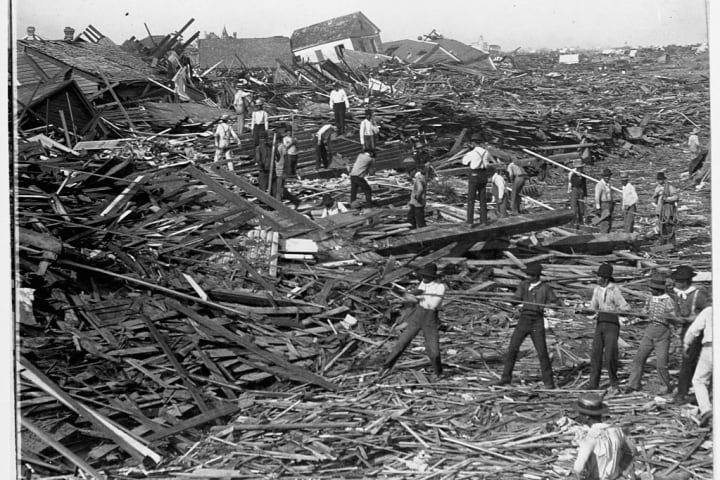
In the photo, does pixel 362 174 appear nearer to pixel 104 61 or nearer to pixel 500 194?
pixel 500 194

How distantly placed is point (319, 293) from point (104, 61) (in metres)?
4.99

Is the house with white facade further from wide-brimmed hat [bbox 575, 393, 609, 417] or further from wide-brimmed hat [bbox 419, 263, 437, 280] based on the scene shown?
wide-brimmed hat [bbox 575, 393, 609, 417]

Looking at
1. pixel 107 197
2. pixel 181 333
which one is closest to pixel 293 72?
pixel 107 197

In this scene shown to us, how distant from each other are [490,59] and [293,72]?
2.58 meters

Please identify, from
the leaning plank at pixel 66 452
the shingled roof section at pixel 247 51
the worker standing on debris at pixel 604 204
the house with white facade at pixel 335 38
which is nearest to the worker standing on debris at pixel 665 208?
the worker standing on debris at pixel 604 204

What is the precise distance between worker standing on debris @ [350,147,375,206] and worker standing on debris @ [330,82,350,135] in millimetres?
531

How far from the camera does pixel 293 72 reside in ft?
34.0

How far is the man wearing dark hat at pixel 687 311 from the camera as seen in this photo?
8.16 m

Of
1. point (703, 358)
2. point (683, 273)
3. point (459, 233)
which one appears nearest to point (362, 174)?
point (459, 233)

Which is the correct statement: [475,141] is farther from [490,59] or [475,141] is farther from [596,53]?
[596,53]

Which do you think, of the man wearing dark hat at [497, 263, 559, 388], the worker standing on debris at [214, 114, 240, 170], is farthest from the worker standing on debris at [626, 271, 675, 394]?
the worker standing on debris at [214, 114, 240, 170]

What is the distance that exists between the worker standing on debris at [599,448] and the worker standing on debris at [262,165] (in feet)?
14.8

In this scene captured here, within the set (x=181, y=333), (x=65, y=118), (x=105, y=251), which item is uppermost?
(x=65, y=118)

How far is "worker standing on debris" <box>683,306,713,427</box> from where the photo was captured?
810cm
